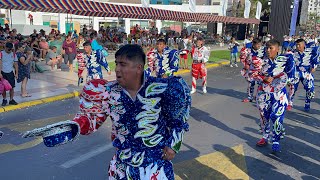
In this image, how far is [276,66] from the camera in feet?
18.4

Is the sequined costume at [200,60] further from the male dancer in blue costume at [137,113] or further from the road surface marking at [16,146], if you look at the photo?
the male dancer in blue costume at [137,113]

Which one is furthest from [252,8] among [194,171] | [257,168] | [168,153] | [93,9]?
[168,153]

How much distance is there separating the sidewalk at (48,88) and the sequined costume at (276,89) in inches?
256

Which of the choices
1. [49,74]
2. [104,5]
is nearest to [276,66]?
[49,74]

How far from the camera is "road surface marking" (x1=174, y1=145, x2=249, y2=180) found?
4923mm

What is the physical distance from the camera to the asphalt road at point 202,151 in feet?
16.7

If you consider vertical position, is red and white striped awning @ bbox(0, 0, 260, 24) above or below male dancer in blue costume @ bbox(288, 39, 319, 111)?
above

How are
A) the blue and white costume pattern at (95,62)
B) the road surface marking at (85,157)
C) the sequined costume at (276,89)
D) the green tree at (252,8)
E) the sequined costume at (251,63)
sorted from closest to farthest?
1. the road surface marking at (85,157)
2. the sequined costume at (276,89)
3. the sequined costume at (251,63)
4. the blue and white costume pattern at (95,62)
5. the green tree at (252,8)

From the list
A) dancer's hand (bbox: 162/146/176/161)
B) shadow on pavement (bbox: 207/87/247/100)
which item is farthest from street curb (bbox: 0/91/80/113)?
dancer's hand (bbox: 162/146/176/161)

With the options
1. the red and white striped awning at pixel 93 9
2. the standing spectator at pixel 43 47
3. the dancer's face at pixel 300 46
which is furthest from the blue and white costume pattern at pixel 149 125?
the standing spectator at pixel 43 47

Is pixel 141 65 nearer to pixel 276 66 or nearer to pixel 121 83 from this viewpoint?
pixel 121 83

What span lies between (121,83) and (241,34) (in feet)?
134

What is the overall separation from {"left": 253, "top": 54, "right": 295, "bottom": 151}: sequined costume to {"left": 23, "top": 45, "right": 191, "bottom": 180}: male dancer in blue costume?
3.38 m

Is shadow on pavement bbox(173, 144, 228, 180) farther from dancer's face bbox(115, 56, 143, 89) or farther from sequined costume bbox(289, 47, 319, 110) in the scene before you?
sequined costume bbox(289, 47, 319, 110)
